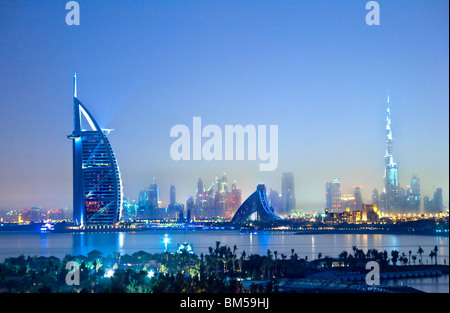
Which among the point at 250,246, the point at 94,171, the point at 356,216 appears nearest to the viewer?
the point at 250,246

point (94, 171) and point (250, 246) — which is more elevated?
point (94, 171)

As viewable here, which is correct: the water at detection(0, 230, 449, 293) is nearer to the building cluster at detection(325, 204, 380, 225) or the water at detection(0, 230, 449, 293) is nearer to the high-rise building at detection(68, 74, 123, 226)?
the high-rise building at detection(68, 74, 123, 226)

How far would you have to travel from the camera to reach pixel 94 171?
6006 cm

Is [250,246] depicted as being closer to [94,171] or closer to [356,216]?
[94,171]

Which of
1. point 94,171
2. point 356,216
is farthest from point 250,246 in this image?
point 356,216

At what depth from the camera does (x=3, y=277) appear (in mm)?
15586

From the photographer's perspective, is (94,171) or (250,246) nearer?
(250,246)

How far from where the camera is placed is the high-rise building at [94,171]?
196 feet

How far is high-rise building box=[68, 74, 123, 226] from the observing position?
196ft

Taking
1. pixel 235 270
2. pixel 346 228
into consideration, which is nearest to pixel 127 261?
pixel 235 270

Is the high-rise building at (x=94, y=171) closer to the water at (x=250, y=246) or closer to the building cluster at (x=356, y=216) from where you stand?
the water at (x=250, y=246)

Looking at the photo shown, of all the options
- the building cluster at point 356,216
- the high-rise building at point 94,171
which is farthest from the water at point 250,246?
the building cluster at point 356,216
